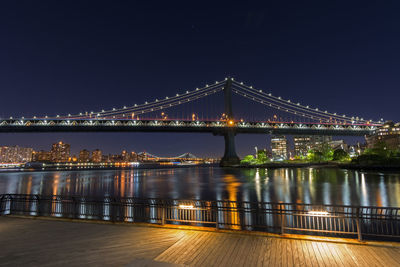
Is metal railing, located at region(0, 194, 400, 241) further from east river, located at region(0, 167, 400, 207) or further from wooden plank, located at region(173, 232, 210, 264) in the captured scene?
east river, located at region(0, 167, 400, 207)

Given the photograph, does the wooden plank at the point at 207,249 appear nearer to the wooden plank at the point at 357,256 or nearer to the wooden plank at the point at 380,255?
the wooden plank at the point at 357,256

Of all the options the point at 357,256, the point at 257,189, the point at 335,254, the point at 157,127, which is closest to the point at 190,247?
the point at 335,254

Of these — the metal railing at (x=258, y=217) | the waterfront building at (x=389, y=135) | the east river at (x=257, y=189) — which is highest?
the waterfront building at (x=389, y=135)

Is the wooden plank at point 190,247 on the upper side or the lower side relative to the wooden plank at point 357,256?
upper

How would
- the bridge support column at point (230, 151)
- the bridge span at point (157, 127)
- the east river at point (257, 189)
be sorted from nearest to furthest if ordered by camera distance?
the east river at point (257, 189) < the bridge span at point (157, 127) < the bridge support column at point (230, 151)

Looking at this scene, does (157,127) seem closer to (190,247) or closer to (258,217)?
(258,217)

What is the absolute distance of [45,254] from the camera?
5.54 meters

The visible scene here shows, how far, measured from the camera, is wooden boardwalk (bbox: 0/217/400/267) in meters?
5.03

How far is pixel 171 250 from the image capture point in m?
5.60

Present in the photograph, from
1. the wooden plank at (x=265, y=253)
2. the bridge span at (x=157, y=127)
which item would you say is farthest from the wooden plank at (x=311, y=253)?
the bridge span at (x=157, y=127)

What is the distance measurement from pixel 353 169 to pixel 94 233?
62.2 meters

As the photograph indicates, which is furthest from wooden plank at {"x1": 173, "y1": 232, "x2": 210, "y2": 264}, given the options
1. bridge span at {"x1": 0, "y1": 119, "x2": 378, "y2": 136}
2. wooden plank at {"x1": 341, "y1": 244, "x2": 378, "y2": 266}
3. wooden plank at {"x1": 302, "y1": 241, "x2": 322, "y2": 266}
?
bridge span at {"x1": 0, "y1": 119, "x2": 378, "y2": 136}

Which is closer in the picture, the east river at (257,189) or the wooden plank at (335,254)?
the wooden plank at (335,254)

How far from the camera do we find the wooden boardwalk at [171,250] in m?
5.03
